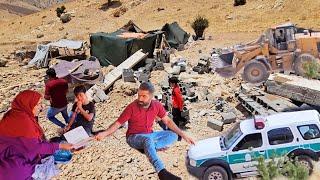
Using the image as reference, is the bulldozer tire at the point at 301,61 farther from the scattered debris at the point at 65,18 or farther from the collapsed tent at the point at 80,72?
the scattered debris at the point at 65,18

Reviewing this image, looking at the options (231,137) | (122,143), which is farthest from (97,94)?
(231,137)

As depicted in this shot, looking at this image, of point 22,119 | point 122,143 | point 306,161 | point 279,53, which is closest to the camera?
point 22,119

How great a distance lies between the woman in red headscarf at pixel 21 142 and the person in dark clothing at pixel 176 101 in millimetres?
6184

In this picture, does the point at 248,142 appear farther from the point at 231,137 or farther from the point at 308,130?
the point at 308,130

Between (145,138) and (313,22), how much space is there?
26.1 metres

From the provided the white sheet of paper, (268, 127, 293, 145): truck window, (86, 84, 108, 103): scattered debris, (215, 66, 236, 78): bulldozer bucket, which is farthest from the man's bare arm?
(215, 66, 236, 78): bulldozer bucket

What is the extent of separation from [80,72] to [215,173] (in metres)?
10.4

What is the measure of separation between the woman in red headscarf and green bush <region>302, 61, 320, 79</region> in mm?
11963

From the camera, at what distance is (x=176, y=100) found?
502 inches

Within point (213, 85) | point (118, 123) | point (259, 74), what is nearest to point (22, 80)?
point (213, 85)

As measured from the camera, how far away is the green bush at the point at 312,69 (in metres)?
16.3

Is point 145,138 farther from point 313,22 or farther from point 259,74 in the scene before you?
point 313,22

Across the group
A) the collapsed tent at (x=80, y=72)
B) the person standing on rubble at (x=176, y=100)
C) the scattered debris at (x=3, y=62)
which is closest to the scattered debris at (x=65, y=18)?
the scattered debris at (x=3, y=62)

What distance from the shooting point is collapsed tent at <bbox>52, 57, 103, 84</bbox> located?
62.7 ft
